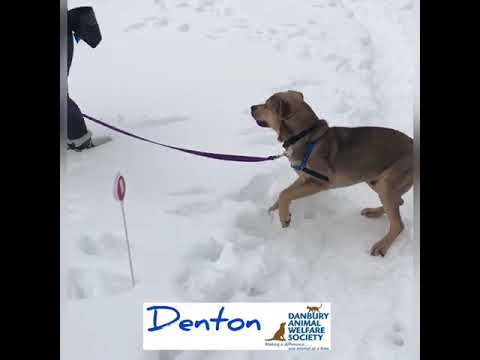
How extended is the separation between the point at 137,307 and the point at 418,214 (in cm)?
159

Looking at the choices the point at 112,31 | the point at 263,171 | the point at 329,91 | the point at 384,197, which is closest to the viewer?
the point at 384,197

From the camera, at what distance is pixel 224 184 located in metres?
3.96

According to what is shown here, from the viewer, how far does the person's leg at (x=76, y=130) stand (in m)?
4.00

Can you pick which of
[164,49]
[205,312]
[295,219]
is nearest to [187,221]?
[295,219]

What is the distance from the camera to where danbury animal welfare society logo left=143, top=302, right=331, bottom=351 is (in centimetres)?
244

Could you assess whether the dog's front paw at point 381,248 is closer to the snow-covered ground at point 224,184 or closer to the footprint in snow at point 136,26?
the snow-covered ground at point 224,184

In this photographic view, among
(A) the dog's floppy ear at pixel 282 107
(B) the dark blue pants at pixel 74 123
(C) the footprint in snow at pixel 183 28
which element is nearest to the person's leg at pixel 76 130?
(B) the dark blue pants at pixel 74 123

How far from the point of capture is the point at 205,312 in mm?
2490

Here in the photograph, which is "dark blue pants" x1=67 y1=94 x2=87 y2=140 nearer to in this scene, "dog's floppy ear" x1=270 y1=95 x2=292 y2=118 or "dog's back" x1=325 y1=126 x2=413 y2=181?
"dog's floppy ear" x1=270 y1=95 x2=292 y2=118

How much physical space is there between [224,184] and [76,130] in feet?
4.45

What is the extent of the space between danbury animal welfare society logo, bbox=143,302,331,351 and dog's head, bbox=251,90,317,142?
138 centimetres

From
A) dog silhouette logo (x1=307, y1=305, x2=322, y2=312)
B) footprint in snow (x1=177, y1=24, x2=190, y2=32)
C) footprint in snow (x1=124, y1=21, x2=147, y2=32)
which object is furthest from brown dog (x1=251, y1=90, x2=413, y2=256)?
footprint in snow (x1=177, y1=24, x2=190, y2=32)
